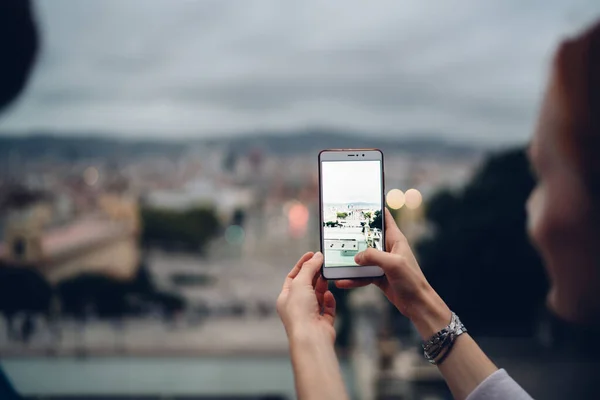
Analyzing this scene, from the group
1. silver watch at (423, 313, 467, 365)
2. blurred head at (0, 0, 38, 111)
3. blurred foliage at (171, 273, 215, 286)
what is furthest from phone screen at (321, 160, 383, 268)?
blurred foliage at (171, 273, 215, 286)

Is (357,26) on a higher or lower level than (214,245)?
higher

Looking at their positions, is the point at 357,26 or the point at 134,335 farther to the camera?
the point at 134,335

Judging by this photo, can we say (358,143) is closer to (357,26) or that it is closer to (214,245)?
(357,26)

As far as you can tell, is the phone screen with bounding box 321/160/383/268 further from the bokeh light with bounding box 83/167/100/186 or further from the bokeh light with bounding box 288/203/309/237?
the bokeh light with bounding box 83/167/100/186

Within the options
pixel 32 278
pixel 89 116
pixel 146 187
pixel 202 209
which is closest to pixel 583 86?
pixel 202 209

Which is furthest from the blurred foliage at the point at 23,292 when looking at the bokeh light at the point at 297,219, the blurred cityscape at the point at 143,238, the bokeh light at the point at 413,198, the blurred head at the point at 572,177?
the blurred head at the point at 572,177

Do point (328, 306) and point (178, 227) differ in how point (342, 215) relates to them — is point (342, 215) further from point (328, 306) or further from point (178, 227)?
point (178, 227)

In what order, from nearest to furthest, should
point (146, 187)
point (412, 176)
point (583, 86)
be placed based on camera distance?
point (583, 86) → point (412, 176) → point (146, 187)
